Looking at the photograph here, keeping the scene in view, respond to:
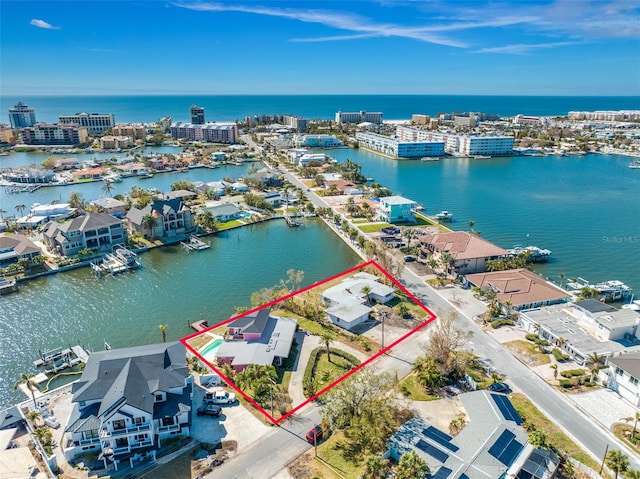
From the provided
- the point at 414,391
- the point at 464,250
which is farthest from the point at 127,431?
the point at 464,250

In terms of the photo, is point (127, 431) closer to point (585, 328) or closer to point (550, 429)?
point (550, 429)

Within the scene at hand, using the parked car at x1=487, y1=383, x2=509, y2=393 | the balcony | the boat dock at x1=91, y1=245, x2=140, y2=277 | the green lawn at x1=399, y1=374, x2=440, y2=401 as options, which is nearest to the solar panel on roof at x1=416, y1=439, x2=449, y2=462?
the green lawn at x1=399, y1=374, x2=440, y2=401

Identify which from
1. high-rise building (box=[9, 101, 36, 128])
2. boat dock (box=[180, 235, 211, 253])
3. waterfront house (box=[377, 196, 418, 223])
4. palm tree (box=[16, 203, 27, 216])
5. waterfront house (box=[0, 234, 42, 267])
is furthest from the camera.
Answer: high-rise building (box=[9, 101, 36, 128])

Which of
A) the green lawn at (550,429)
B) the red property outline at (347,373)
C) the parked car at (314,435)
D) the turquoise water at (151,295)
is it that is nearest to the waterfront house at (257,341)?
the red property outline at (347,373)

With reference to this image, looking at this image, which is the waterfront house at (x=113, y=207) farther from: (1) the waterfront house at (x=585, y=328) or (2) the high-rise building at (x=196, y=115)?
(2) the high-rise building at (x=196, y=115)

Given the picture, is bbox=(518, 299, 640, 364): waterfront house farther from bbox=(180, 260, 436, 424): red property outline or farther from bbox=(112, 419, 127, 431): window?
bbox=(112, 419, 127, 431): window
